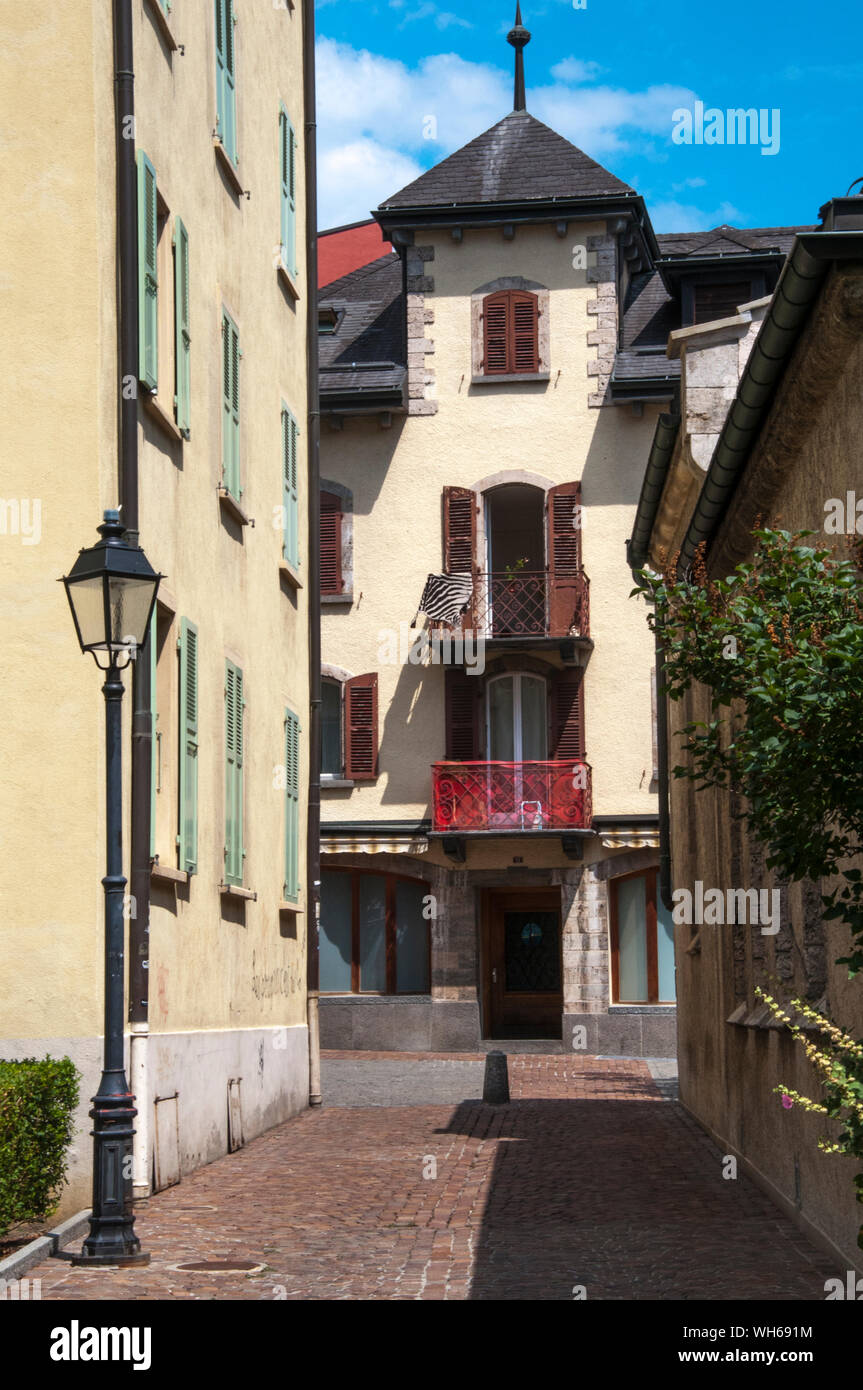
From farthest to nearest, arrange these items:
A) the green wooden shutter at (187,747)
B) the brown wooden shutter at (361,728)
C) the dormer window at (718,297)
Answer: the dormer window at (718,297) → the brown wooden shutter at (361,728) → the green wooden shutter at (187,747)

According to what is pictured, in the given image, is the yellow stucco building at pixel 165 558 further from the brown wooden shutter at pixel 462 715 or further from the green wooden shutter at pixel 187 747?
the brown wooden shutter at pixel 462 715

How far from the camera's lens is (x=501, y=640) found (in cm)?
2900

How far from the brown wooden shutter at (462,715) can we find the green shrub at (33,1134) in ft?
65.1

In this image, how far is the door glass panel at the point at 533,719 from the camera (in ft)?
97.7

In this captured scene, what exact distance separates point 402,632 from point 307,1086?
487 inches

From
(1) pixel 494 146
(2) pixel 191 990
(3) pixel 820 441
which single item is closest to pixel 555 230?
(1) pixel 494 146

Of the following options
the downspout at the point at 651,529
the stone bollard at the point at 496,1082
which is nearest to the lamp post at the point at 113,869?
the downspout at the point at 651,529

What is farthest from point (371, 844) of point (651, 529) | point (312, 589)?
point (651, 529)

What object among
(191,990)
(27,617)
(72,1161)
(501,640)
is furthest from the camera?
(501,640)

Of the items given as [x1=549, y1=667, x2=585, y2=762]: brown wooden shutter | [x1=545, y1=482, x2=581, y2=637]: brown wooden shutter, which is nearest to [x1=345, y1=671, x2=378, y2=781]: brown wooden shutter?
[x1=549, y1=667, x2=585, y2=762]: brown wooden shutter

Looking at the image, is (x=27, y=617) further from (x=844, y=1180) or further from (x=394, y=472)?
(x=394, y=472)

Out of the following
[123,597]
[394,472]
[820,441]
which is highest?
[394,472]

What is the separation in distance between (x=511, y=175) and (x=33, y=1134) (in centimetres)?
2496
